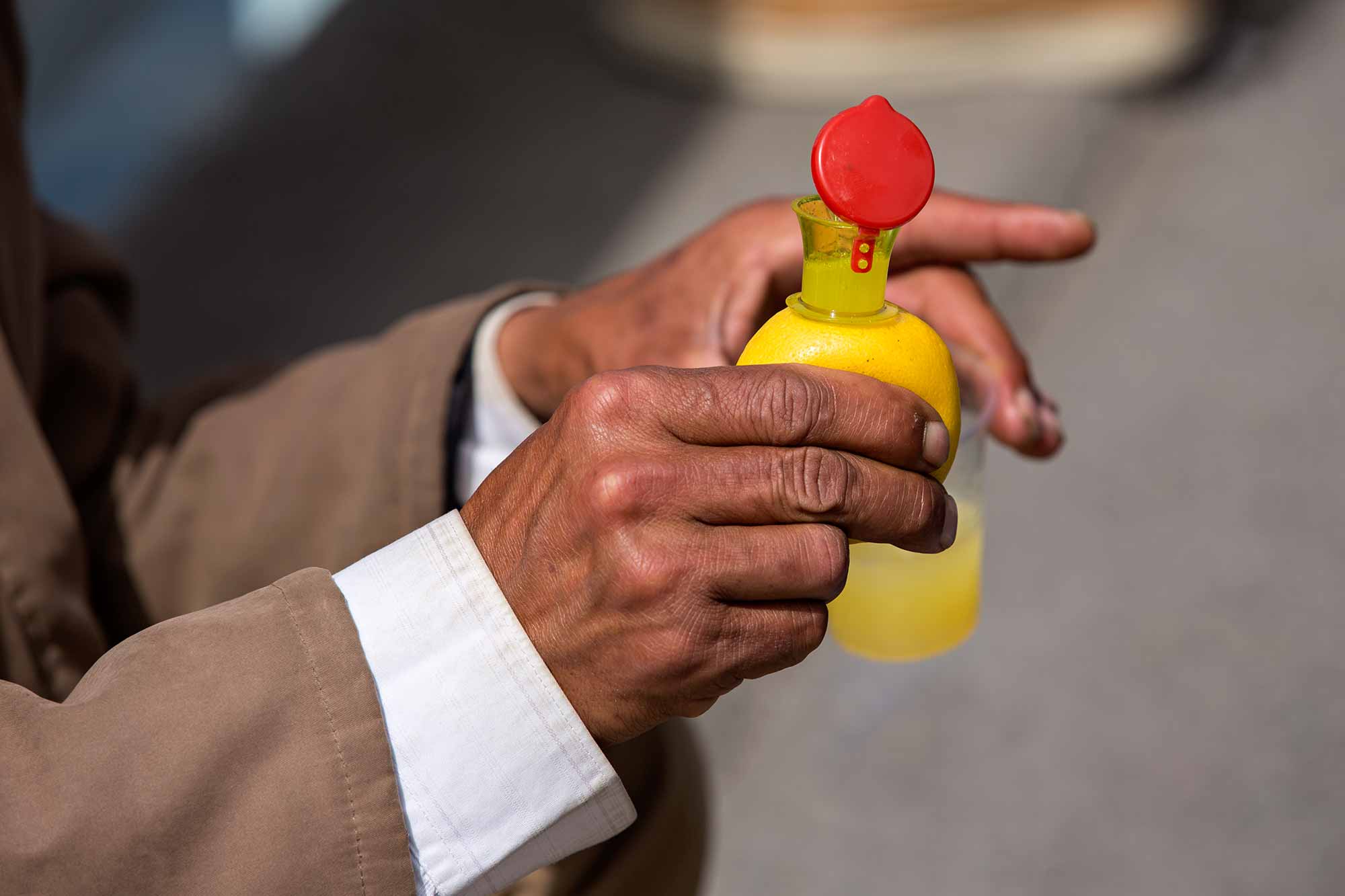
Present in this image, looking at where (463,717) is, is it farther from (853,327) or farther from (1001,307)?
(1001,307)

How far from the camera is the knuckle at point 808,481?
1.98 feet

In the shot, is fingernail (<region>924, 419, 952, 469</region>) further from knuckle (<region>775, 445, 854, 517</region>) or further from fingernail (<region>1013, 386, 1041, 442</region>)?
fingernail (<region>1013, 386, 1041, 442</region>)

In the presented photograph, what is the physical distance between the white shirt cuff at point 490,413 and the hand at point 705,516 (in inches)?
19.1

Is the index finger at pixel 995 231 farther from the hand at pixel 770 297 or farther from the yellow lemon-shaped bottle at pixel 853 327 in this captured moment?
the yellow lemon-shaped bottle at pixel 853 327

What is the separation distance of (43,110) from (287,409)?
2052 millimetres

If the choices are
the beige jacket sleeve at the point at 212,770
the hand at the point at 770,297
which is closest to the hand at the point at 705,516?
the beige jacket sleeve at the point at 212,770

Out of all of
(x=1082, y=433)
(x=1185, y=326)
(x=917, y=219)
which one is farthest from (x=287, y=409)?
(x=1185, y=326)

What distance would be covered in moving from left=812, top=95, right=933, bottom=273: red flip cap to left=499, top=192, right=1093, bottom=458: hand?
39 centimetres

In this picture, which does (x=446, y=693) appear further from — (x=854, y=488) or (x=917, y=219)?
(x=917, y=219)

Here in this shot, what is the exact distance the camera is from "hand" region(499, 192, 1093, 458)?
3.35 feet

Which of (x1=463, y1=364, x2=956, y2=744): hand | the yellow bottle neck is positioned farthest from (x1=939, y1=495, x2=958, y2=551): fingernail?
the yellow bottle neck

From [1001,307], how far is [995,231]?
60.4 inches

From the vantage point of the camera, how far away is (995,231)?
1052 mm

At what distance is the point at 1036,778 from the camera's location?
69.1 inches
